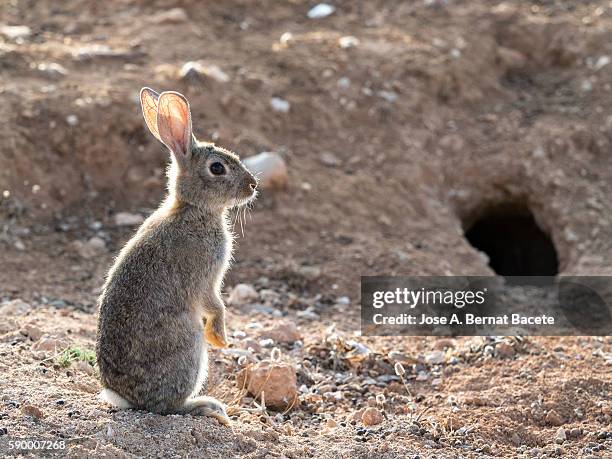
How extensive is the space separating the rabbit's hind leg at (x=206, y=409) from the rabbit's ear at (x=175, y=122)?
1.38 m

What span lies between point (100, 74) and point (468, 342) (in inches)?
177

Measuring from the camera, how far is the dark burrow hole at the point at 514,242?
973cm

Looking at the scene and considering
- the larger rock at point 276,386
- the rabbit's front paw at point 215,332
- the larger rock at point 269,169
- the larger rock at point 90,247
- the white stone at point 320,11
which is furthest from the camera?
the white stone at point 320,11

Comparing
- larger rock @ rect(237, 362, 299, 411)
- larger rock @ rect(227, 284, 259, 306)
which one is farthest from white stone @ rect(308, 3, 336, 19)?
larger rock @ rect(237, 362, 299, 411)

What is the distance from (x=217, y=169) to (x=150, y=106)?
52 cm

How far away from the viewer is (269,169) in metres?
8.40

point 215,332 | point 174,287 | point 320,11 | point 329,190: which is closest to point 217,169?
point 174,287

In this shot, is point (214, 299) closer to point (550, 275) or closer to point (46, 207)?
point (46, 207)

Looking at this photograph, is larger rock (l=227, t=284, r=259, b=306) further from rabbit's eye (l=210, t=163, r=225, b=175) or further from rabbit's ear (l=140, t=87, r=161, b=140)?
rabbit's ear (l=140, t=87, r=161, b=140)

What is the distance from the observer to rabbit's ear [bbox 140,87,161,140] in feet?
18.1

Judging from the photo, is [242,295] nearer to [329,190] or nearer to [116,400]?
[329,190]

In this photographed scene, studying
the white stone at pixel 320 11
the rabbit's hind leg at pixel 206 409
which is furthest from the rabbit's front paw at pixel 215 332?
the white stone at pixel 320 11

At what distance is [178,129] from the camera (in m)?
5.49

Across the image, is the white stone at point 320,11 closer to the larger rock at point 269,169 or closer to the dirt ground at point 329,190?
the dirt ground at point 329,190
